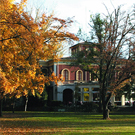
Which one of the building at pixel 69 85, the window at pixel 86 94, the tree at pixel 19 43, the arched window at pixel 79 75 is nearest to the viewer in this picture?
the tree at pixel 19 43

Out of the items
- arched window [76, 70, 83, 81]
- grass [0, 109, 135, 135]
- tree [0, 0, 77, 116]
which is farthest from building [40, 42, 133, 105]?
tree [0, 0, 77, 116]

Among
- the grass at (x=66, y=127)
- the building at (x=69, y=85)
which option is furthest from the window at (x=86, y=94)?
the grass at (x=66, y=127)

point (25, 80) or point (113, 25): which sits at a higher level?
point (113, 25)

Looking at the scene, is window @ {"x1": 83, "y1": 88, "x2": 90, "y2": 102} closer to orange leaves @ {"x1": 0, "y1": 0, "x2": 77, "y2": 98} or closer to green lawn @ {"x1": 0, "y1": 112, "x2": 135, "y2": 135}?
green lawn @ {"x1": 0, "y1": 112, "x2": 135, "y2": 135}

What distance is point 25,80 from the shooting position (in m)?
13.3

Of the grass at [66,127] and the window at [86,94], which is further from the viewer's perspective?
the window at [86,94]

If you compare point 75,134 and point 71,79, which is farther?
point 71,79

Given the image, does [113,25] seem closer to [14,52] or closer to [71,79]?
[14,52]

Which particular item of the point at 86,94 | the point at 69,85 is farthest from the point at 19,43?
the point at 86,94

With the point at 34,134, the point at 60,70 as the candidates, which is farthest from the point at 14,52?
the point at 60,70

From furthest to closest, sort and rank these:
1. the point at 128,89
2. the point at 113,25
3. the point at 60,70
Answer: the point at 60,70, the point at 128,89, the point at 113,25

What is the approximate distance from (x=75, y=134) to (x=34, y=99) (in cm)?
2488

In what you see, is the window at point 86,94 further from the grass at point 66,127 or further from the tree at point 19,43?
the tree at point 19,43

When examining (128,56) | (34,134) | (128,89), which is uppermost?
(128,56)
